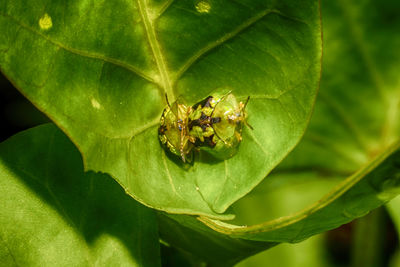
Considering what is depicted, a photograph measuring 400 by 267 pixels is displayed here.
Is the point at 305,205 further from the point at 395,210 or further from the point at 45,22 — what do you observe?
the point at 45,22

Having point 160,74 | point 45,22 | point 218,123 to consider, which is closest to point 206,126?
point 218,123

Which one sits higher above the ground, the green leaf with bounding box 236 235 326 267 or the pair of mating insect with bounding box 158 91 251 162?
the pair of mating insect with bounding box 158 91 251 162

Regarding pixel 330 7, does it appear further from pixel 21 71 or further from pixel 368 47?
pixel 21 71

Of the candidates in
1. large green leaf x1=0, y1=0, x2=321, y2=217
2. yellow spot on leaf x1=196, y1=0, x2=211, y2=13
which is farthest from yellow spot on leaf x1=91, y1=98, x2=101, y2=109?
yellow spot on leaf x1=196, y1=0, x2=211, y2=13

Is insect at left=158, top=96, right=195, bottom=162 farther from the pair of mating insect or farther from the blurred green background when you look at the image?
the blurred green background

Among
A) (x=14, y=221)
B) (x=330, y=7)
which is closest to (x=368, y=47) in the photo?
(x=330, y=7)

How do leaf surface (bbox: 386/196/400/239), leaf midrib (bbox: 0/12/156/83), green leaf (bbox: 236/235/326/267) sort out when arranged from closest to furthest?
leaf midrib (bbox: 0/12/156/83), leaf surface (bbox: 386/196/400/239), green leaf (bbox: 236/235/326/267)
